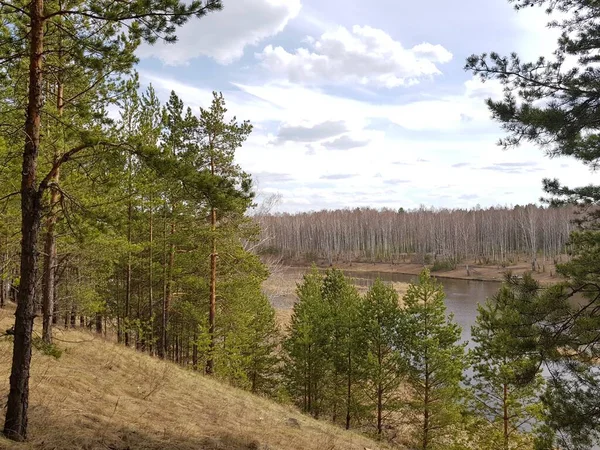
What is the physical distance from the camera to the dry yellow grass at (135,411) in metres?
5.95

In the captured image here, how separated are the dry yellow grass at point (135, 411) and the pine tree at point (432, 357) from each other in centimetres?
549

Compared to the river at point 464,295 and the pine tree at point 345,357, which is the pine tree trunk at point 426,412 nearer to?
the pine tree at point 345,357

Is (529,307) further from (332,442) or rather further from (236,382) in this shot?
(236,382)

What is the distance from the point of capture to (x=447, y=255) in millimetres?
73875

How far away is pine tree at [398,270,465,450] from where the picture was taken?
46.8 ft

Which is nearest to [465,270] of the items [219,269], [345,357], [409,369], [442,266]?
[442,266]

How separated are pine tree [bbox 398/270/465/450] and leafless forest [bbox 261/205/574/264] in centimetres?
4989

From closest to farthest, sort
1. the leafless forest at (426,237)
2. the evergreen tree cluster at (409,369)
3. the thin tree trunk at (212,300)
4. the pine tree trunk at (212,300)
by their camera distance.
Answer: the evergreen tree cluster at (409,369) < the thin tree trunk at (212,300) < the pine tree trunk at (212,300) < the leafless forest at (426,237)

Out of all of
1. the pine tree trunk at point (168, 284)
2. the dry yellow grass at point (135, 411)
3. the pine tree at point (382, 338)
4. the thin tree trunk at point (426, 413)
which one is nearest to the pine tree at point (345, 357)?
the pine tree at point (382, 338)

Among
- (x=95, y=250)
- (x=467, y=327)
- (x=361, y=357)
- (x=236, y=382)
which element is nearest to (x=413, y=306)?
(x=361, y=357)

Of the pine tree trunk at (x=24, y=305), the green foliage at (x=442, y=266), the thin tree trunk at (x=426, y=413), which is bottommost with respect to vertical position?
the thin tree trunk at (x=426, y=413)

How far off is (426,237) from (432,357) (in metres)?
69.5

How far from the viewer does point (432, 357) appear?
46.5ft

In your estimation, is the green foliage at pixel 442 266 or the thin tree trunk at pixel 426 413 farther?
the green foliage at pixel 442 266
